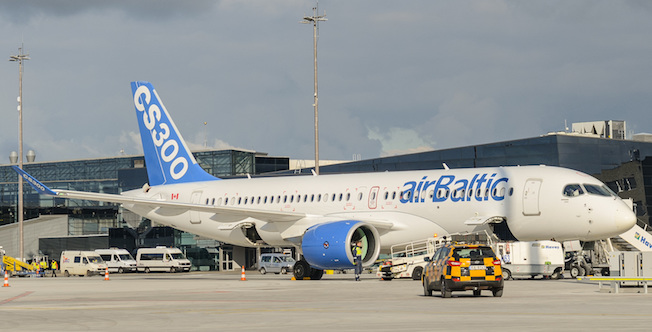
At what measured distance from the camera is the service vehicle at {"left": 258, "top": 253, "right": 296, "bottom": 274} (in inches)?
2611

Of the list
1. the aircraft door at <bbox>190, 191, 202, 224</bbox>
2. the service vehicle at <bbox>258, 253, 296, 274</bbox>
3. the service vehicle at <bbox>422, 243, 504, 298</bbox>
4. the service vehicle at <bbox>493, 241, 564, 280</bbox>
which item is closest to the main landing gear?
the aircraft door at <bbox>190, 191, 202, 224</bbox>

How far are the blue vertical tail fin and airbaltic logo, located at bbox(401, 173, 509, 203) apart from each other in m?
12.6

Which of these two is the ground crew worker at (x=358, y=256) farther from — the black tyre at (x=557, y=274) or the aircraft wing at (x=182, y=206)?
the black tyre at (x=557, y=274)

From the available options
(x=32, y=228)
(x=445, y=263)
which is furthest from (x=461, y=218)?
(x=32, y=228)

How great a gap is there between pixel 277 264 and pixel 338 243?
31.2 metres

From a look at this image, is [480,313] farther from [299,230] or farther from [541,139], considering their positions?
[541,139]

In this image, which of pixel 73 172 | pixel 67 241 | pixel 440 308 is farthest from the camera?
pixel 73 172

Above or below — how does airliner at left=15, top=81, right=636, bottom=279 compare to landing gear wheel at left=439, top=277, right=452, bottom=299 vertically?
above

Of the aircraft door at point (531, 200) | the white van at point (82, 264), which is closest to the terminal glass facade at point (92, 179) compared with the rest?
the white van at point (82, 264)

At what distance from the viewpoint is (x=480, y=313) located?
1853 centimetres

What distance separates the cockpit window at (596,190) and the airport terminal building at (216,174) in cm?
1655

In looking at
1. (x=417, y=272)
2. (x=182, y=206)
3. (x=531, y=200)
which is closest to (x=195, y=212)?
(x=182, y=206)

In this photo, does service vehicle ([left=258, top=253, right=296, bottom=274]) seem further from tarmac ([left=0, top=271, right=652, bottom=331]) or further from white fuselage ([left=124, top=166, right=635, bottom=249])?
tarmac ([left=0, top=271, right=652, bottom=331])

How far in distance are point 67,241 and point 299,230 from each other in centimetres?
6018
